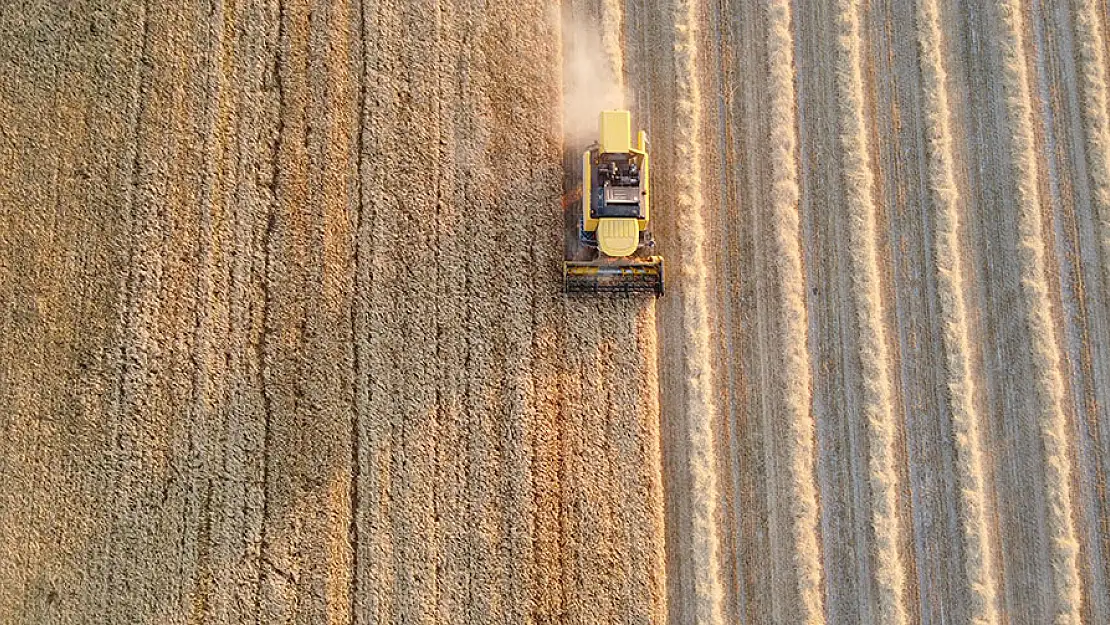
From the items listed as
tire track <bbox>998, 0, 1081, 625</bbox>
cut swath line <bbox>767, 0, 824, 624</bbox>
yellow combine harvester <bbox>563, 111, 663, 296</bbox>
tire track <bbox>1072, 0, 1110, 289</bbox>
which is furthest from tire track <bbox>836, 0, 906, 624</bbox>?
tire track <bbox>1072, 0, 1110, 289</bbox>

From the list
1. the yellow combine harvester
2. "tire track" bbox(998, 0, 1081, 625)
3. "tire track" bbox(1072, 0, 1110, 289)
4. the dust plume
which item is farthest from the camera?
the dust plume

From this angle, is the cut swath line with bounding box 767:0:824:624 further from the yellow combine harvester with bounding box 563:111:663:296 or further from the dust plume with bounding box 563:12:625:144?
the dust plume with bounding box 563:12:625:144

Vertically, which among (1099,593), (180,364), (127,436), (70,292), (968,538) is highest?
(70,292)

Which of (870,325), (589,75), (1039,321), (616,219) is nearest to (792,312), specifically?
(870,325)

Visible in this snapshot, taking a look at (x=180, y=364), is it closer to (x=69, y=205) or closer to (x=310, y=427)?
(x=310, y=427)

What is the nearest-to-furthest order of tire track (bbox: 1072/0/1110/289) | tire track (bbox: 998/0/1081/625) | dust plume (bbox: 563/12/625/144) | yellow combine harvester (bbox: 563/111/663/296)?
yellow combine harvester (bbox: 563/111/663/296), tire track (bbox: 998/0/1081/625), tire track (bbox: 1072/0/1110/289), dust plume (bbox: 563/12/625/144)

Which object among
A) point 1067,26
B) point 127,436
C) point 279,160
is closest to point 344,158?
point 279,160

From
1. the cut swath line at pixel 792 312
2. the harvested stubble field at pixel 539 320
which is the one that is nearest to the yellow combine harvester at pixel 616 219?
the harvested stubble field at pixel 539 320
